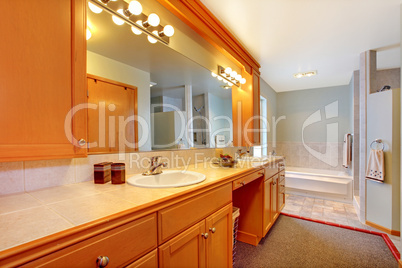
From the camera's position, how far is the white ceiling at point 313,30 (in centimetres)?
162

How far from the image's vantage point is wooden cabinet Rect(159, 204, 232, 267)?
2.77 ft

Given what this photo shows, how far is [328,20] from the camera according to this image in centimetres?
182

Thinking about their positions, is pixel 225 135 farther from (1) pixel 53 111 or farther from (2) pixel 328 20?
(1) pixel 53 111

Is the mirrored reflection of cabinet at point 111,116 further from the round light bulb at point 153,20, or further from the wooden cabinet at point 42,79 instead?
the round light bulb at point 153,20

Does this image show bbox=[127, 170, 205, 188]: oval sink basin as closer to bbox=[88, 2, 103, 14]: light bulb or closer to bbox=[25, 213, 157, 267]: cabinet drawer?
bbox=[25, 213, 157, 267]: cabinet drawer

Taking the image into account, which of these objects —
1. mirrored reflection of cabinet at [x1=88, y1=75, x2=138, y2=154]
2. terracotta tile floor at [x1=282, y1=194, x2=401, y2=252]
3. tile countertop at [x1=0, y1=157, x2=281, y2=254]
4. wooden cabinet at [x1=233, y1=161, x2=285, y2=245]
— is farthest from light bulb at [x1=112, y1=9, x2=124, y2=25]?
terracotta tile floor at [x1=282, y1=194, x2=401, y2=252]

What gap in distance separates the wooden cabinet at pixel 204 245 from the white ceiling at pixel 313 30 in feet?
5.71

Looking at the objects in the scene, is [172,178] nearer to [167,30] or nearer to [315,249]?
[167,30]

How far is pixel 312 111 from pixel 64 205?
16.2 ft

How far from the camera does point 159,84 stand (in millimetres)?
1535

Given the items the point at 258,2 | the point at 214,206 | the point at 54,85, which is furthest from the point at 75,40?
the point at 258,2

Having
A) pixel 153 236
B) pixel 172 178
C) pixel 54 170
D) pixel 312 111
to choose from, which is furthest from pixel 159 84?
pixel 312 111

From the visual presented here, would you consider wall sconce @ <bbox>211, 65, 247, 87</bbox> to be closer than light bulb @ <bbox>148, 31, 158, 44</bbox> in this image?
No

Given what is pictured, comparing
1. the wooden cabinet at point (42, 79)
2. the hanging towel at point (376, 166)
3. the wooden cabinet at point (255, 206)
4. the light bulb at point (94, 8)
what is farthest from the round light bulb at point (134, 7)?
the hanging towel at point (376, 166)
